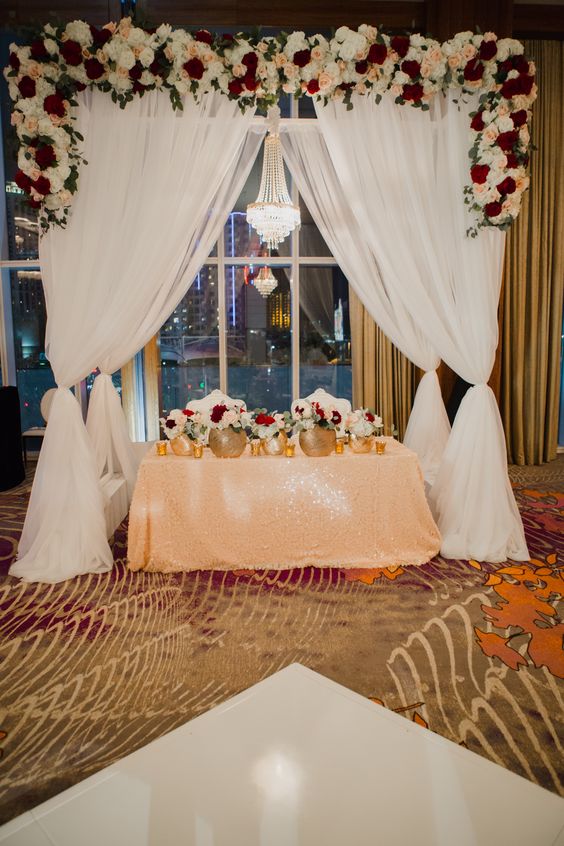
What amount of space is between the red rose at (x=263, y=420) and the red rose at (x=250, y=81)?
174cm

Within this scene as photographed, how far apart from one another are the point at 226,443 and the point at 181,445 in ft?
0.94

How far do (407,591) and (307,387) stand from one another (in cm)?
395

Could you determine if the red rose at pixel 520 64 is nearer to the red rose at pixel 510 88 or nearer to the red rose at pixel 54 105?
the red rose at pixel 510 88

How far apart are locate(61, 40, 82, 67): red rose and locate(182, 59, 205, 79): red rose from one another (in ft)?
1.71

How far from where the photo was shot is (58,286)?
3191 millimetres

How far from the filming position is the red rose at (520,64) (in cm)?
313

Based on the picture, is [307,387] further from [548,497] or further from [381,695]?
[381,695]

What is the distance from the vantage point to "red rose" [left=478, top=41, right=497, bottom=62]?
3.05 m

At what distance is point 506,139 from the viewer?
310cm

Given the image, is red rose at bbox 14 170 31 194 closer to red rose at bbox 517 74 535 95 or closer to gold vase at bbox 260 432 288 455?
gold vase at bbox 260 432 288 455

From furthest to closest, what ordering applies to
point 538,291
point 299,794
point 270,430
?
1. point 538,291
2. point 270,430
3. point 299,794

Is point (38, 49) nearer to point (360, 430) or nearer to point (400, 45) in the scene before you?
point (400, 45)

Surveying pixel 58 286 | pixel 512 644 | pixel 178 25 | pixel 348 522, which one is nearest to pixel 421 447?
pixel 348 522

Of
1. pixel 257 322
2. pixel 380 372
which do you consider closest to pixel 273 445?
pixel 380 372
